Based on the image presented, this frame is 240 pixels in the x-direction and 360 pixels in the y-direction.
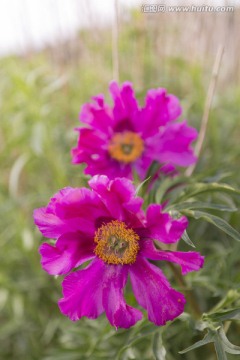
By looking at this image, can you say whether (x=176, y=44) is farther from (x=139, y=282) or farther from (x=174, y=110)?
(x=139, y=282)

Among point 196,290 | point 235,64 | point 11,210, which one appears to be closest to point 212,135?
point 196,290

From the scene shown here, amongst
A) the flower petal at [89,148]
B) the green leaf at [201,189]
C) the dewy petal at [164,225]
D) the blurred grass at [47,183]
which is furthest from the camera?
the blurred grass at [47,183]

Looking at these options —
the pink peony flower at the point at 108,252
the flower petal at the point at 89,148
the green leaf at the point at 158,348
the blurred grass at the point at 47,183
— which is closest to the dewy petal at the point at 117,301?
the pink peony flower at the point at 108,252

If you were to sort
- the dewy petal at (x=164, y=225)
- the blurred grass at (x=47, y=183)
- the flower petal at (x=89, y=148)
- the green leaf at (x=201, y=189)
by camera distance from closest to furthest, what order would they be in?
the dewy petal at (x=164, y=225), the green leaf at (x=201, y=189), the flower petal at (x=89, y=148), the blurred grass at (x=47, y=183)

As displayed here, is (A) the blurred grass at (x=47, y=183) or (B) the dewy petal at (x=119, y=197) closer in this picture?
(B) the dewy petal at (x=119, y=197)

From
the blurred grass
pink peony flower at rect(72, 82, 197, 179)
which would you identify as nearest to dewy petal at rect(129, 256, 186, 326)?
pink peony flower at rect(72, 82, 197, 179)

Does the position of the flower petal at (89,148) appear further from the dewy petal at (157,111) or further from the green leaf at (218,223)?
the green leaf at (218,223)

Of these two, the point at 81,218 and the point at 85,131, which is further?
the point at 85,131
